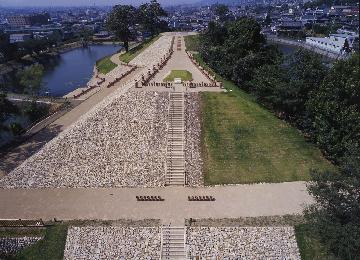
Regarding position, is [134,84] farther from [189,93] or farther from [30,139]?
[30,139]

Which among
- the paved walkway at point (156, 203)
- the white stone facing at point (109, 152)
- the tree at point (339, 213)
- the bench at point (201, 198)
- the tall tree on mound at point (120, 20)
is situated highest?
the tall tree on mound at point (120, 20)

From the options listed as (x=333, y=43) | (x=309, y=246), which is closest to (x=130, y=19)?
(x=309, y=246)

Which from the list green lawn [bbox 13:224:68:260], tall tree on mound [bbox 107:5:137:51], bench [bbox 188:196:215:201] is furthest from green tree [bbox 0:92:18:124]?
tall tree on mound [bbox 107:5:137:51]

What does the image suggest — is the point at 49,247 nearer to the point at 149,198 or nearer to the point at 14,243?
the point at 14,243

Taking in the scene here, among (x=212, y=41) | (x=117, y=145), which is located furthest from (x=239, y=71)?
(x=117, y=145)

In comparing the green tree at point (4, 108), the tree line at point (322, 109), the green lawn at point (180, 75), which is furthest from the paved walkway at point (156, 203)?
the green lawn at point (180, 75)

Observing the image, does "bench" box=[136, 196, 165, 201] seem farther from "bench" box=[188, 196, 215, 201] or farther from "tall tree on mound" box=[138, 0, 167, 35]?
"tall tree on mound" box=[138, 0, 167, 35]

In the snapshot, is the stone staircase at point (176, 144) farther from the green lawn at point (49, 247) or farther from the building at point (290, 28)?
the building at point (290, 28)
